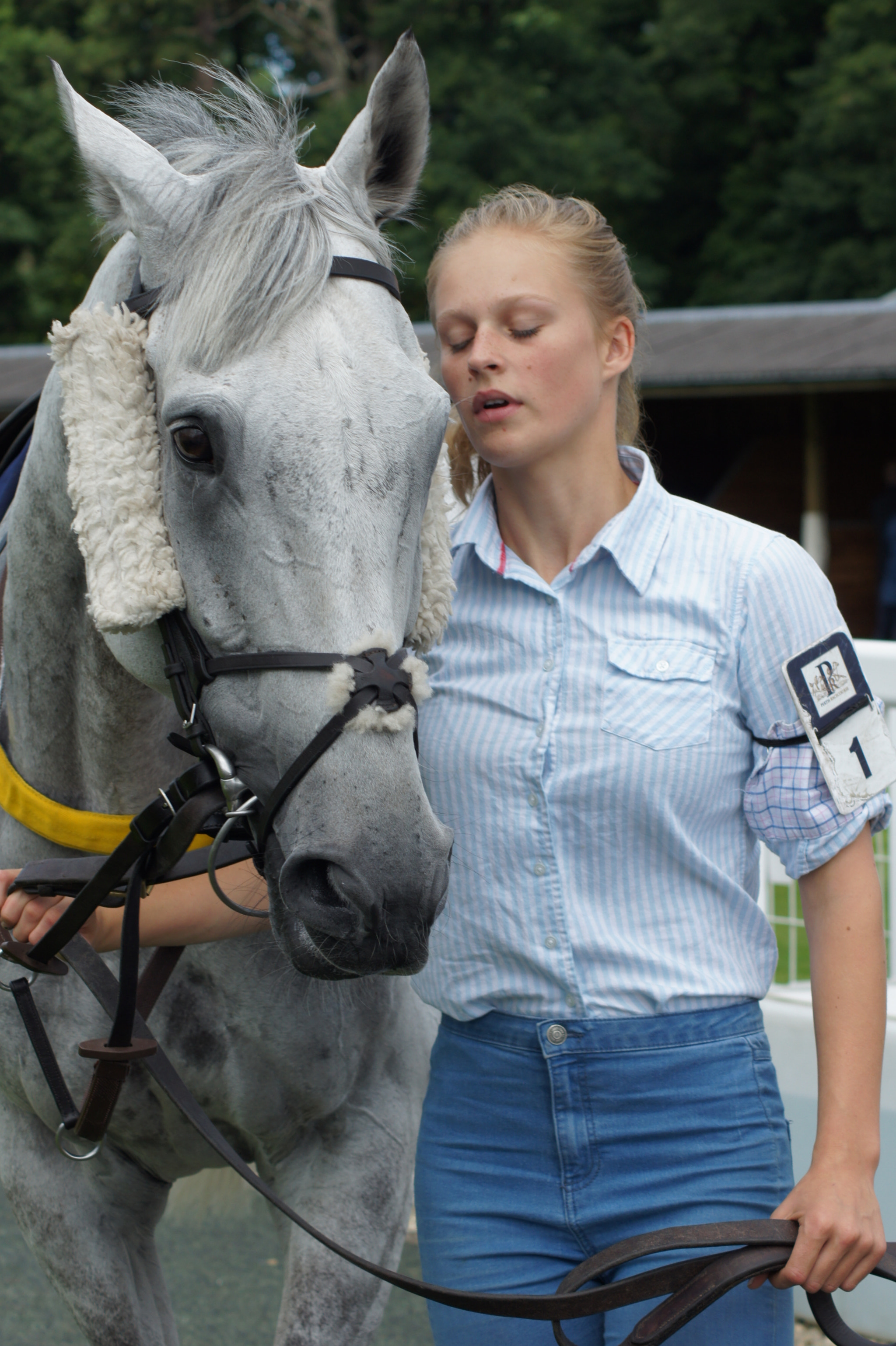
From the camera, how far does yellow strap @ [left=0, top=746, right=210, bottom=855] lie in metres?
2.01

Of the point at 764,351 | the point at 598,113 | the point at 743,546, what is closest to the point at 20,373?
the point at 764,351

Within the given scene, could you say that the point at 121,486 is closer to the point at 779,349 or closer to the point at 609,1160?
the point at 609,1160

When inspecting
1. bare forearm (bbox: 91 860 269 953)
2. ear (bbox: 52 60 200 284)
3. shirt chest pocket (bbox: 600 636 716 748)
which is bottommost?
bare forearm (bbox: 91 860 269 953)

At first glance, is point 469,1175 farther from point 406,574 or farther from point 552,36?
point 552,36

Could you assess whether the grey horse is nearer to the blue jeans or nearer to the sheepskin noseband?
the sheepskin noseband

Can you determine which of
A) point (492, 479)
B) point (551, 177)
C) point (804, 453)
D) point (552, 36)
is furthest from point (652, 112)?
point (492, 479)

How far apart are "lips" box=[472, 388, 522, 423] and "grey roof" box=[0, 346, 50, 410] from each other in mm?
11160

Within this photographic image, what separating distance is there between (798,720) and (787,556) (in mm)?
232

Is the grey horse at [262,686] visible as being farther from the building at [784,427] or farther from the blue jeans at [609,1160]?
the building at [784,427]

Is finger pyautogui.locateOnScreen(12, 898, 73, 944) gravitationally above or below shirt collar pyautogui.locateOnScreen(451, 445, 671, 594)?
below

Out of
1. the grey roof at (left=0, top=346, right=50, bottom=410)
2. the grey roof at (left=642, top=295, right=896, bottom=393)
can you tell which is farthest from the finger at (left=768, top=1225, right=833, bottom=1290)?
the grey roof at (left=0, top=346, right=50, bottom=410)

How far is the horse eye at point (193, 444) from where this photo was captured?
1584 millimetres

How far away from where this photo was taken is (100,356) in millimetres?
1701

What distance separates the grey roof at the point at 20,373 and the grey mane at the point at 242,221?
427 inches
